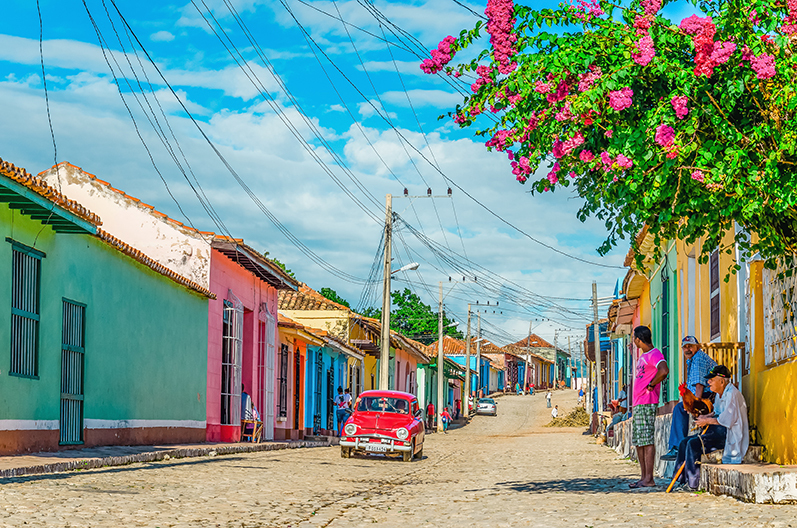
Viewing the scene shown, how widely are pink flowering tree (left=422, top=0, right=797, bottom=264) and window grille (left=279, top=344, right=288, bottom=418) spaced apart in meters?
21.2

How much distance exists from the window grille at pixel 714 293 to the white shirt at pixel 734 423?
3698mm

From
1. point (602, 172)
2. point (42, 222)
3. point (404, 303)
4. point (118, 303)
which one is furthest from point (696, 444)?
point (404, 303)

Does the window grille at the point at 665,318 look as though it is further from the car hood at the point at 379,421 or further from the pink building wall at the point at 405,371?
the pink building wall at the point at 405,371

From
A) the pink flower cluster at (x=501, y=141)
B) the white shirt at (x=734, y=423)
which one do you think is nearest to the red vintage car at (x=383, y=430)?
the white shirt at (x=734, y=423)

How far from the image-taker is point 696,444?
28.4ft

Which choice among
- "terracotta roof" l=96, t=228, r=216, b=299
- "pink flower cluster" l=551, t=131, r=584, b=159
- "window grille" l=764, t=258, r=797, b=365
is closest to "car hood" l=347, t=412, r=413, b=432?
"terracotta roof" l=96, t=228, r=216, b=299

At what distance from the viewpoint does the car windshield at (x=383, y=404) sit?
19312 millimetres

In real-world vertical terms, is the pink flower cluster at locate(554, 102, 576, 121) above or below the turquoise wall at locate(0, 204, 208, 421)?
above

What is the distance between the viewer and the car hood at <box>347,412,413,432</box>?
59.6ft

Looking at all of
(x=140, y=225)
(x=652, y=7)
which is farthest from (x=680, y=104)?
(x=140, y=225)

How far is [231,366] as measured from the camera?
23109mm

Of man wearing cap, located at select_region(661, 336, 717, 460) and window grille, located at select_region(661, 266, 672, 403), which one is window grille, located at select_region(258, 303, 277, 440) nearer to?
window grille, located at select_region(661, 266, 672, 403)

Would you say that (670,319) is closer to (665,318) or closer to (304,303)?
(665,318)

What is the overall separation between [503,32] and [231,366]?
17.6 metres
